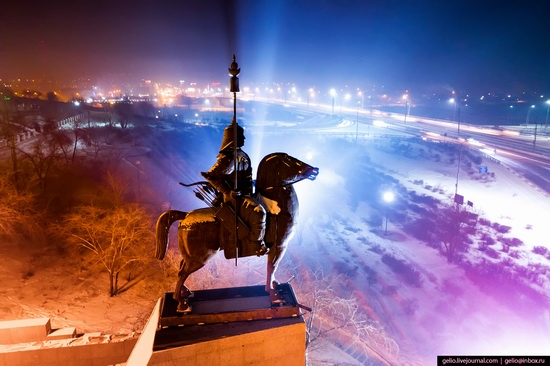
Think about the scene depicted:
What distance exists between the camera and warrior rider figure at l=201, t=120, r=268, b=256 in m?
6.04

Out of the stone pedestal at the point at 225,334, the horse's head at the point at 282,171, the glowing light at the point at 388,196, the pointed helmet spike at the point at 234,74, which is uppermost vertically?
the pointed helmet spike at the point at 234,74

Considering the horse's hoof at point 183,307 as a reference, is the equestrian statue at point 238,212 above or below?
above

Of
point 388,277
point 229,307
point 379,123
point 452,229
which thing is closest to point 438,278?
point 388,277

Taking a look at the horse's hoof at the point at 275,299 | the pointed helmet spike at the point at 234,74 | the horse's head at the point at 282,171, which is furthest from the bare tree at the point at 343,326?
the pointed helmet spike at the point at 234,74

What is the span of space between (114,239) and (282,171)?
620 inches

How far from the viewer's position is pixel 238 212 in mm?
6195

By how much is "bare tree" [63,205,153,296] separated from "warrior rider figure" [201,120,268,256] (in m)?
13.7

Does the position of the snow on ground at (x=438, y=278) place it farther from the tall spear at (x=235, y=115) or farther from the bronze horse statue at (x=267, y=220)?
the tall spear at (x=235, y=115)

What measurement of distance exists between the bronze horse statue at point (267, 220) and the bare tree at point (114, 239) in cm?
1296

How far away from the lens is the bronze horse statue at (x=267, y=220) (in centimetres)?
616

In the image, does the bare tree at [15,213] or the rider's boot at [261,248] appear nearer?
the rider's boot at [261,248]

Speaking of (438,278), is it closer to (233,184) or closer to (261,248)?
(261,248)

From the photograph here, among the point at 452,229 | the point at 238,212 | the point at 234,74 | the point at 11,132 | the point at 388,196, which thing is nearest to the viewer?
the point at 234,74

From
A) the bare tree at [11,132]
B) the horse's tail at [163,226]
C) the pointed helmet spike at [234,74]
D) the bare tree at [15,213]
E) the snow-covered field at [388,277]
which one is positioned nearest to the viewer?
the pointed helmet spike at [234,74]
